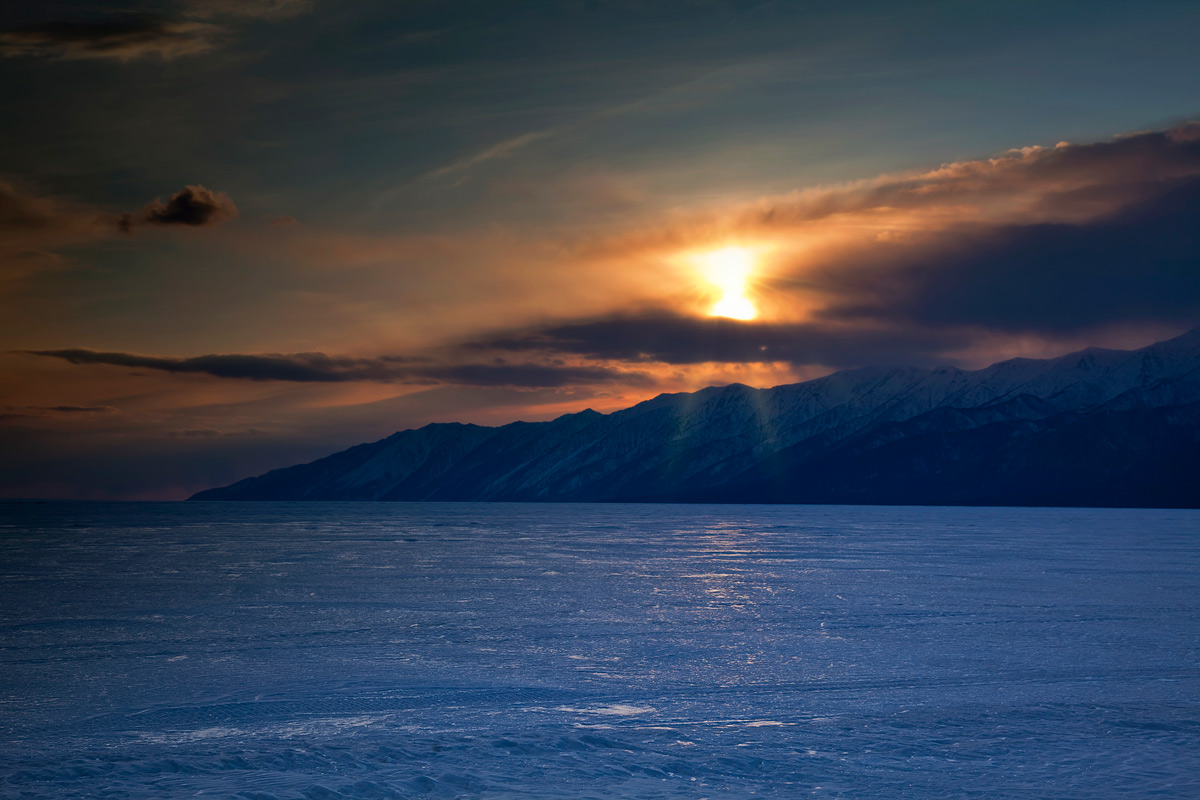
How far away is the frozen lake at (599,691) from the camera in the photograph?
12.7 m

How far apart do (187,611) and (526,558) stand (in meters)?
29.1

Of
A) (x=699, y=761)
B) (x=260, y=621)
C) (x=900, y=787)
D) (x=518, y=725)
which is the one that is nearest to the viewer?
(x=900, y=787)

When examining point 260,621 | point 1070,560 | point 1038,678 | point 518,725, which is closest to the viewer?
point 518,725

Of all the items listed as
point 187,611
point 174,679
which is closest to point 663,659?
point 174,679

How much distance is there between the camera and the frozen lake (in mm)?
12688

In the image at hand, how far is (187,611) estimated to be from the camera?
30.1 m

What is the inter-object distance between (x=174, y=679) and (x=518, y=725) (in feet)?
27.6

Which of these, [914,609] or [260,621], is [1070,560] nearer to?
[914,609]

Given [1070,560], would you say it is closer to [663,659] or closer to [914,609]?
[914,609]

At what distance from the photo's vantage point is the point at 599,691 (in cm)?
1769

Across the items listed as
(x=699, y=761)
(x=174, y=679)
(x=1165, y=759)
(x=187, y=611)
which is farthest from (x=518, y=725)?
(x=187, y=611)

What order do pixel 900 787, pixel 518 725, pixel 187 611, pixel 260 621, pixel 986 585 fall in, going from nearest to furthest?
1. pixel 900 787
2. pixel 518 725
3. pixel 260 621
4. pixel 187 611
5. pixel 986 585

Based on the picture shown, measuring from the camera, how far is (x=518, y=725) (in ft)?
50.0

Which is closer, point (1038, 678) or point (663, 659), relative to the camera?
point (1038, 678)
